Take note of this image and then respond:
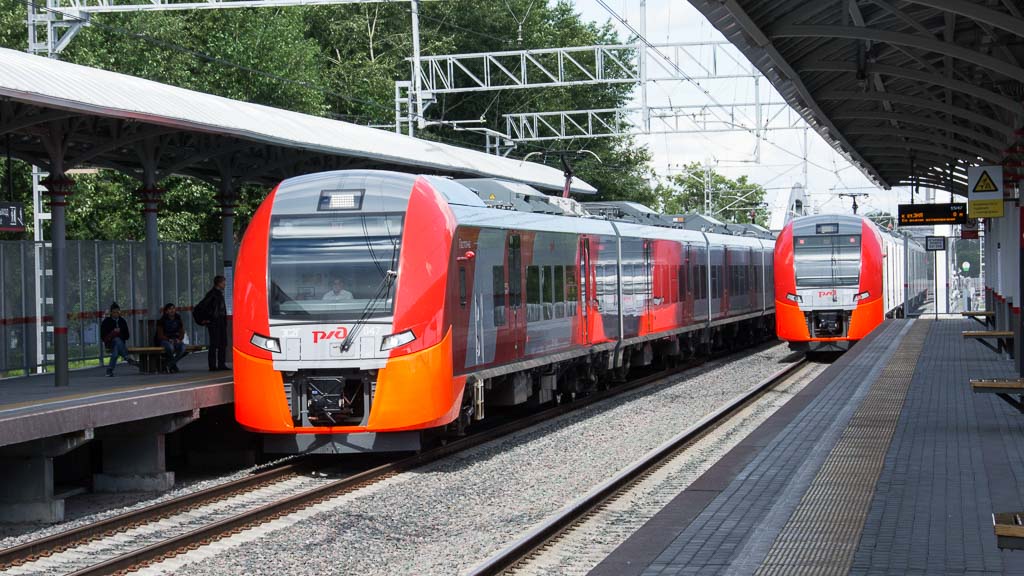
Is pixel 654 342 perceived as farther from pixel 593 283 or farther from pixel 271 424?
pixel 271 424

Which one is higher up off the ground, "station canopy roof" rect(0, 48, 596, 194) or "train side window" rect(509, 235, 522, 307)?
"station canopy roof" rect(0, 48, 596, 194)

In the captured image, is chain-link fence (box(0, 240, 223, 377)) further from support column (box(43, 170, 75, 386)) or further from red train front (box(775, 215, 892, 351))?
red train front (box(775, 215, 892, 351))

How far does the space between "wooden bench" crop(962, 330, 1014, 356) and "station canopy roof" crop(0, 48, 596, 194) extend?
8807mm

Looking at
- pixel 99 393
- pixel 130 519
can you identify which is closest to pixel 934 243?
pixel 99 393

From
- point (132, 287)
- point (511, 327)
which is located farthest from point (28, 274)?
point (511, 327)

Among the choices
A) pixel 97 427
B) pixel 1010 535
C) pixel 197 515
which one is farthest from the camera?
pixel 97 427

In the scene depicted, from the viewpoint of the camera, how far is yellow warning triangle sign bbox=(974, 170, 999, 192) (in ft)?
56.6

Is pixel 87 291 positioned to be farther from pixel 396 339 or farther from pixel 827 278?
pixel 827 278

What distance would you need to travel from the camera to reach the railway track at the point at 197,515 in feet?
30.7

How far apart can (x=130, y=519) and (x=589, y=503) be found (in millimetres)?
3758

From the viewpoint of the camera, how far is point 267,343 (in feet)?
43.7

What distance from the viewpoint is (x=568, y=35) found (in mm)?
64312

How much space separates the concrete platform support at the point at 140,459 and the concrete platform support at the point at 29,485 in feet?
5.01

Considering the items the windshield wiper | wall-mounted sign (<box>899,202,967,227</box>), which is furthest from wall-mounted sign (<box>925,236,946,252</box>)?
the windshield wiper
